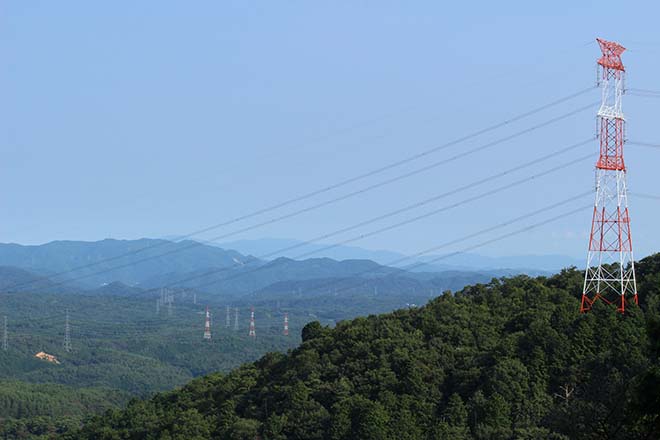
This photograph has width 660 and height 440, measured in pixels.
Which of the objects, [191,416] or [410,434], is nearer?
[410,434]

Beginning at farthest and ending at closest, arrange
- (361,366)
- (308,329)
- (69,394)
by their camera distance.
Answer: (69,394) → (308,329) → (361,366)

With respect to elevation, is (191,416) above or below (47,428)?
above

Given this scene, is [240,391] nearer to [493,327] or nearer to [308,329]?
[308,329]

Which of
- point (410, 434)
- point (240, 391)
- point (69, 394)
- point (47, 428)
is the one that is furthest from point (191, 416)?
point (69, 394)

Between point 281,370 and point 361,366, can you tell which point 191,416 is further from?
point 361,366

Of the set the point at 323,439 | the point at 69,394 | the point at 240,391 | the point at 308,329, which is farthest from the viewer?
the point at 69,394

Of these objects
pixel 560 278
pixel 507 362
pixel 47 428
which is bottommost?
pixel 47 428
